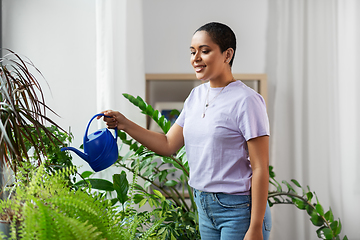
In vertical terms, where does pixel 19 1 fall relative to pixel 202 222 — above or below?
above

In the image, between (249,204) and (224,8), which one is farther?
(224,8)

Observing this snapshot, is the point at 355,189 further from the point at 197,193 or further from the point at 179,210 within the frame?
the point at 197,193

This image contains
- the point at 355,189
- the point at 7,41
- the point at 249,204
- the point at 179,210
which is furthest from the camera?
the point at 355,189

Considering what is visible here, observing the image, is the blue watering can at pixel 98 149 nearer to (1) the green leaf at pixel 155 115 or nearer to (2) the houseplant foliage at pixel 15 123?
(2) the houseplant foliage at pixel 15 123

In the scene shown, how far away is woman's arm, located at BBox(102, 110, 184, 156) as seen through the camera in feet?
3.86

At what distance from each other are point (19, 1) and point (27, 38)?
0.75ft

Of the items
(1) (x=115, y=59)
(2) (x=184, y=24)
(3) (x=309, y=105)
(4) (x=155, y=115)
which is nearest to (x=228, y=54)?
(4) (x=155, y=115)

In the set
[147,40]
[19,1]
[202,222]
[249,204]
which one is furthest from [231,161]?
[19,1]

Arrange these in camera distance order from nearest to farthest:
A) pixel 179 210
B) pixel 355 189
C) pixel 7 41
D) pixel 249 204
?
pixel 249 204, pixel 179 210, pixel 7 41, pixel 355 189

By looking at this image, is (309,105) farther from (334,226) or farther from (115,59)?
(115,59)

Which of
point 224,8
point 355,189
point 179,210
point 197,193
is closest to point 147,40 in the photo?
point 224,8

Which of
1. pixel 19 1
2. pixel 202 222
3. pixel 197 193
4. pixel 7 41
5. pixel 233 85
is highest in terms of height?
pixel 19 1

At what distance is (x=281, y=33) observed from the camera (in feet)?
7.24

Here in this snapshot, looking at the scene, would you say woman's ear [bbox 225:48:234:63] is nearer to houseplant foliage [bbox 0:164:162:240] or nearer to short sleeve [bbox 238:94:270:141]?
short sleeve [bbox 238:94:270:141]
